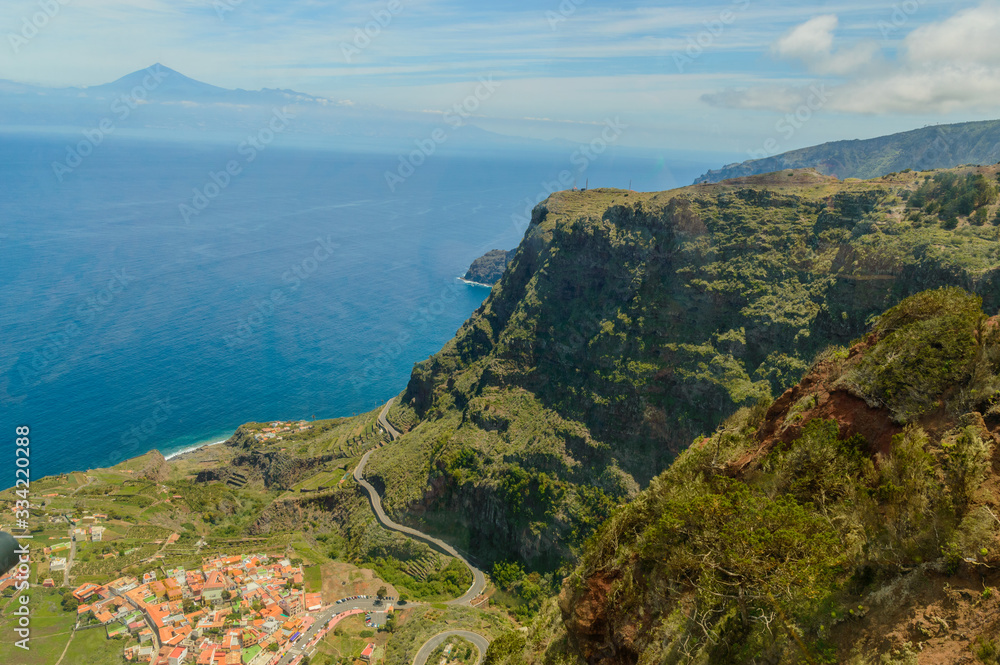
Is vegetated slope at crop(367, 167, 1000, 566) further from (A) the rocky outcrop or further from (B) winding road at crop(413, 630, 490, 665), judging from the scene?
(A) the rocky outcrop

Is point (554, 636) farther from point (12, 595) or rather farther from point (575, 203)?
point (575, 203)

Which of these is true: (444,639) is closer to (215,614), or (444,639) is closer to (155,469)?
(215,614)

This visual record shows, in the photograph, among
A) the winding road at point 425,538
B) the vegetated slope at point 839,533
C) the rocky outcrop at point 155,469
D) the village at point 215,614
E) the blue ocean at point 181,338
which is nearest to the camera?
the vegetated slope at point 839,533

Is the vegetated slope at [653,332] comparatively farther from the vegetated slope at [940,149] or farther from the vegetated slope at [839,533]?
the vegetated slope at [940,149]

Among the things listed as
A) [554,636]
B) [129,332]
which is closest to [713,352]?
[554,636]

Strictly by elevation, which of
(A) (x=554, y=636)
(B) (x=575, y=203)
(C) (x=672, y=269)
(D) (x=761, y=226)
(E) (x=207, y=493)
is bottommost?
(E) (x=207, y=493)

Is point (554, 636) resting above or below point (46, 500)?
above

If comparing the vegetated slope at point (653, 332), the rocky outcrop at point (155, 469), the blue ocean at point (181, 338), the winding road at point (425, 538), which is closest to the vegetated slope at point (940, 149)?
the vegetated slope at point (653, 332)
